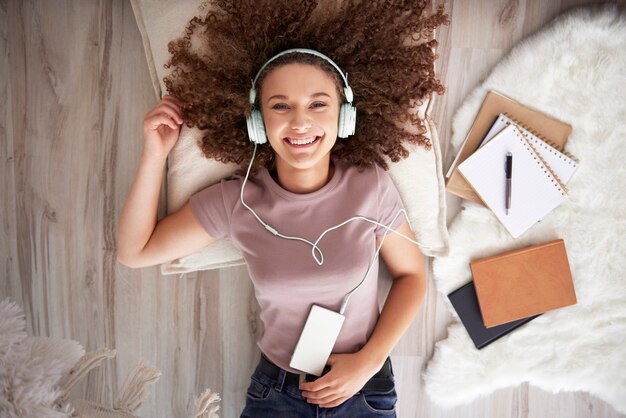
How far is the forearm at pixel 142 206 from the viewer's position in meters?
1.28

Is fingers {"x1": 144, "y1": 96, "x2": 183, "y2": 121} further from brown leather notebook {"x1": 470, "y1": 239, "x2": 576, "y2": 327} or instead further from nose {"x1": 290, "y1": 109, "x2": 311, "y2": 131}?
brown leather notebook {"x1": 470, "y1": 239, "x2": 576, "y2": 327}

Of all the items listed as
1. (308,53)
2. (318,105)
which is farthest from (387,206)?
(308,53)

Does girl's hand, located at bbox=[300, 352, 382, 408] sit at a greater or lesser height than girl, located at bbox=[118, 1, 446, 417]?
lesser

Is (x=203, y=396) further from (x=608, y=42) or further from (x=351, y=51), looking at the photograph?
(x=608, y=42)

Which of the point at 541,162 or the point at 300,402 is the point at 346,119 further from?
the point at 300,402

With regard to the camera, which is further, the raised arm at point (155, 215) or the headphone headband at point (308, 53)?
the raised arm at point (155, 215)

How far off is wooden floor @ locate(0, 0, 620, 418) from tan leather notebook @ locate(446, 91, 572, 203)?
0.25 feet

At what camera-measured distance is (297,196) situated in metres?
1.26

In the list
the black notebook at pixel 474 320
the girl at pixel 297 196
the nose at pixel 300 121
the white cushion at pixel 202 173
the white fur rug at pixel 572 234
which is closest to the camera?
the nose at pixel 300 121

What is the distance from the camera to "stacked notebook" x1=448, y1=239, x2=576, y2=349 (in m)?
1.51

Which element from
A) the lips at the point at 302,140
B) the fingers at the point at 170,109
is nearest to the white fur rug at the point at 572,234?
the lips at the point at 302,140

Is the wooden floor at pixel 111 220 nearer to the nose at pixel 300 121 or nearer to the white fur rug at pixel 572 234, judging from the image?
the white fur rug at pixel 572 234

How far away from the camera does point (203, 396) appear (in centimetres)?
126

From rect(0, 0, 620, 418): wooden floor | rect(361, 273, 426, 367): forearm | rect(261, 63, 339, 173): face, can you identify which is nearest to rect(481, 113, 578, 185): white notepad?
rect(0, 0, 620, 418): wooden floor
